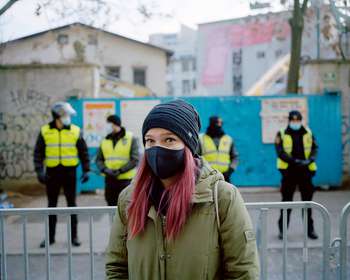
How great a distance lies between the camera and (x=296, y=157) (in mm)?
6383

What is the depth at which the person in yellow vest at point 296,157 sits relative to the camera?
6.34 meters

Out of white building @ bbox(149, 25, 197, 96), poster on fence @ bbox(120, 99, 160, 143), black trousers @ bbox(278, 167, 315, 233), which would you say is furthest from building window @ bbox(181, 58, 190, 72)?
black trousers @ bbox(278, 167, 315, 233)

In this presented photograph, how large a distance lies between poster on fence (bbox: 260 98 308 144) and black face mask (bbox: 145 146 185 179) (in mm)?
8348

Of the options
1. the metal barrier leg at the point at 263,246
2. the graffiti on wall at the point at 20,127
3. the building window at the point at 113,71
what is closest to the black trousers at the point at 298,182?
the metal barrier leg at the point at 263,246

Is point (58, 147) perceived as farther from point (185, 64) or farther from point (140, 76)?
point (185, 64)

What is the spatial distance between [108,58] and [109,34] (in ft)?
5.65

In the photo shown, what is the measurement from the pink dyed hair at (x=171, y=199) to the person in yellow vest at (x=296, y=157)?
4.58 meters

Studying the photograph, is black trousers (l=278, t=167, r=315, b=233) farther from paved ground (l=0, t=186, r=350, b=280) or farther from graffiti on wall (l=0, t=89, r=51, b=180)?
graffiti on wall (l=0, t=89, r=51, b=180)

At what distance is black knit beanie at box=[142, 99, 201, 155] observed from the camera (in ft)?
6.53

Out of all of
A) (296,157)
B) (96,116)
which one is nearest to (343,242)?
(296,157)

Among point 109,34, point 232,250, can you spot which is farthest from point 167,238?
point 109,34

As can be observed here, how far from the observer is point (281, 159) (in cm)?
643

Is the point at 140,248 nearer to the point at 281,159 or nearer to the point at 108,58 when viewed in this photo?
the point at 281,159

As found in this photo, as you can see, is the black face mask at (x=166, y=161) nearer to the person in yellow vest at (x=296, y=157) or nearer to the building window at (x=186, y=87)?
the person in yellow vest at (x=296, y=157)
